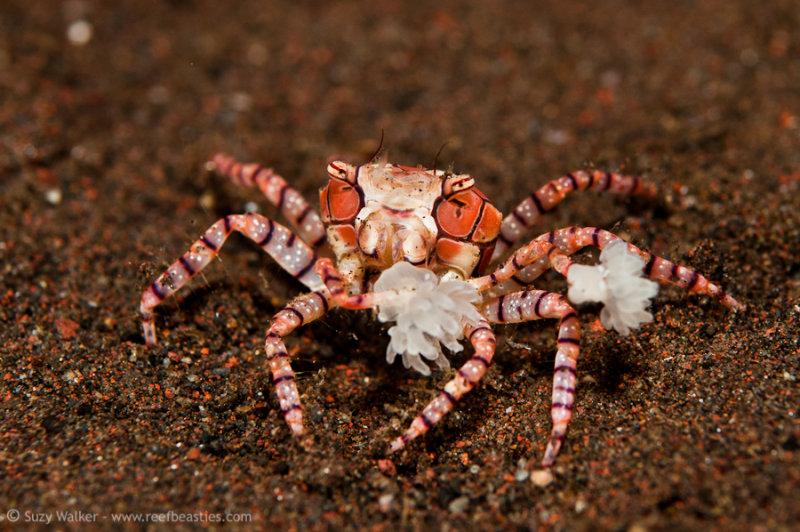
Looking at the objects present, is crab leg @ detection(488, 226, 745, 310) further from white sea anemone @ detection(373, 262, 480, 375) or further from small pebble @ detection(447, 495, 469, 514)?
small pebble @ detection(447, 495, 469, 514)

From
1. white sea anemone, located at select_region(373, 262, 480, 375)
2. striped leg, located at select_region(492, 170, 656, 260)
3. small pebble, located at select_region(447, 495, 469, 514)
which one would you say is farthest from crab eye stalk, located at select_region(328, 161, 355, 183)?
small pebble, located at select_region(447, 495, 469, 514)

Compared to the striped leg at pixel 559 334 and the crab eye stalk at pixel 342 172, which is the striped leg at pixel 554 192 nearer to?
the striped leg at pixel 559 334

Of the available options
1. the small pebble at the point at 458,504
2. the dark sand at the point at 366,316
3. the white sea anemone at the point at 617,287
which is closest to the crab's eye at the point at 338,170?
the dark sand at the point at 366,316

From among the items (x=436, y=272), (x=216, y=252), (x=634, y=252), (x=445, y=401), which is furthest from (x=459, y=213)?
(x=216, y=252)

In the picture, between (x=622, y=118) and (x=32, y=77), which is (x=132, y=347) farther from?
(x=622, y=118)

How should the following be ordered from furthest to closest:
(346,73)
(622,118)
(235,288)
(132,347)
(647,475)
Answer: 1. (346,73)
2. (622,118)
3. (235,288)
4. (132,347)
5. (647,475)

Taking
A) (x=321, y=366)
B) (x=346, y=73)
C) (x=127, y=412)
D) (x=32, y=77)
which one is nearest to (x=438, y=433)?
(x=321, y=366)

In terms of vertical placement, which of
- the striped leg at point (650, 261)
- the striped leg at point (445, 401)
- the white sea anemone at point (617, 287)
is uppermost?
the striped leg at point (650, 261)

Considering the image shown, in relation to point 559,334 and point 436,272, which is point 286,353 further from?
point 559,334
